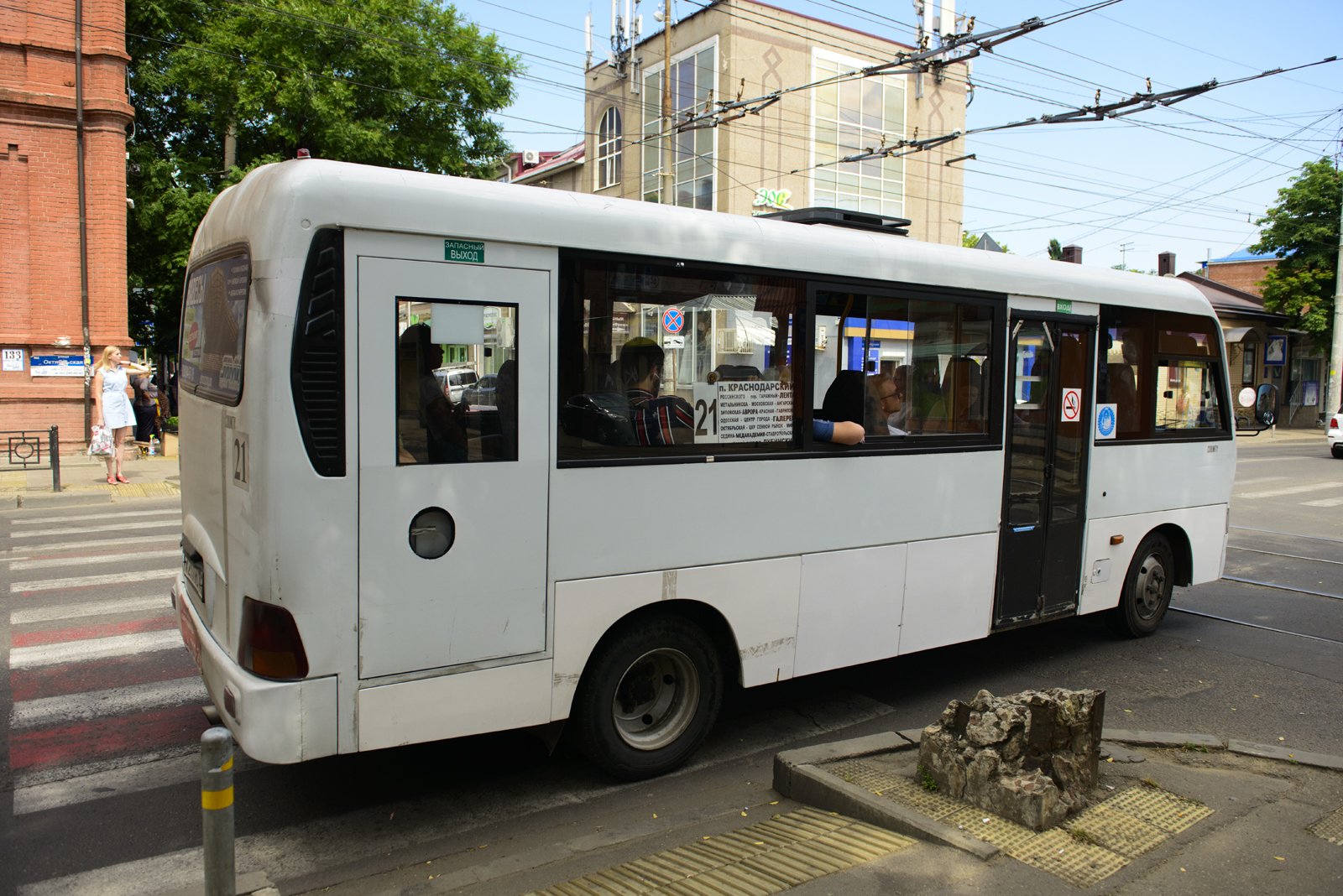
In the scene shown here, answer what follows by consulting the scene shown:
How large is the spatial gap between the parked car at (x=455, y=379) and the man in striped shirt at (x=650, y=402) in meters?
0.77

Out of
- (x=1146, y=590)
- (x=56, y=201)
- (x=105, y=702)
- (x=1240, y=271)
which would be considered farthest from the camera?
(x=1240, y=271)

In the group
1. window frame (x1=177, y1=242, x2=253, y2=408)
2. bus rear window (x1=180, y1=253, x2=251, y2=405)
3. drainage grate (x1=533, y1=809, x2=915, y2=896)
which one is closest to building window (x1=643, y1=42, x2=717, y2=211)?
window frame (x1=177, y1=242, x2=253, y2=408)

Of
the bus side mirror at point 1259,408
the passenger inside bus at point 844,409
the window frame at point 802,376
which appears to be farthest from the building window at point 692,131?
the passenger inside bus at point 844,409

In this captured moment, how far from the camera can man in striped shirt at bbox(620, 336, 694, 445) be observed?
15.5ft

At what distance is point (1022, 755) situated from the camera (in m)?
4.22

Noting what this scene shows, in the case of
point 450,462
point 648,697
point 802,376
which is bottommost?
point 648,697

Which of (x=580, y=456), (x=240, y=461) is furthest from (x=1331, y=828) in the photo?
(x=240, y=461)

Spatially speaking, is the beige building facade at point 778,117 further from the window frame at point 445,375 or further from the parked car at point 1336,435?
the window frame at point 445,375

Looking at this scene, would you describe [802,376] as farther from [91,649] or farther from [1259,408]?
[91,649]

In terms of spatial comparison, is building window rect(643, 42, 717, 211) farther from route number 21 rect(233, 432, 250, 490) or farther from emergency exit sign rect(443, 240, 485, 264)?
route number 21 rect(233, 432, 250, 490)

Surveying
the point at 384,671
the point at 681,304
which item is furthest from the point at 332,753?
the point at 681,304

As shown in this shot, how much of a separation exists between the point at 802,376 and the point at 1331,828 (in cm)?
312

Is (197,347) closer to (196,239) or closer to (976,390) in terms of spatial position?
(196,239)

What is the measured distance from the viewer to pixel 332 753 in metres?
3.91
